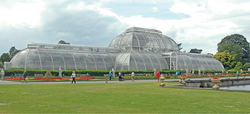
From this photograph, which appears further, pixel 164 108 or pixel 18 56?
pixel 18 56

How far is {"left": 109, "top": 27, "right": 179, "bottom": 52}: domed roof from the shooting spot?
269 feet

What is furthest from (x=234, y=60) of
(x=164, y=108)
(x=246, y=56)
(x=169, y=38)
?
(x=164, y=108)

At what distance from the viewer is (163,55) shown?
271ft

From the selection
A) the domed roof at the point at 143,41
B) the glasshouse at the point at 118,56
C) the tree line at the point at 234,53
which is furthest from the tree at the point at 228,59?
the domed roof at the point at 143,41

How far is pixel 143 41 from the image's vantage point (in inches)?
3307

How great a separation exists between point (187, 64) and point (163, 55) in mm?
9112

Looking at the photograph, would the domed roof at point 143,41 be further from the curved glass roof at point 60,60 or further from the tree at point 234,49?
the tree at point 234,49

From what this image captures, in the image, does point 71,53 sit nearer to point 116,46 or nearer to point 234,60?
point 116,46

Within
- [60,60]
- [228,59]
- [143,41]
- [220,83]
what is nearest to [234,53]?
[228,59]

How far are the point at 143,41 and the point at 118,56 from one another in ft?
39.9

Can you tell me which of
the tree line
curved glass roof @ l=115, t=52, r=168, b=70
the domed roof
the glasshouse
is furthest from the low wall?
the tree line

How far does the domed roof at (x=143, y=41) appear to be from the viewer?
82.1 metres

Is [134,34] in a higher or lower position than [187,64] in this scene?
higher

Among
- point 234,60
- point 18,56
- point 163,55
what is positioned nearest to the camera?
point 18,56
